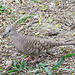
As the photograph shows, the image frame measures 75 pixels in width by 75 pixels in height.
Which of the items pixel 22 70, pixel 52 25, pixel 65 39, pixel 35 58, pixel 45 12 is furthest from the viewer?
pixel 45 12

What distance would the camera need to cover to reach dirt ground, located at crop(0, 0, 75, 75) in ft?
16.4

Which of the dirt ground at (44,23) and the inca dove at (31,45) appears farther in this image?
the dirt ground at (44,23)

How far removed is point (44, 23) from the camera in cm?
602

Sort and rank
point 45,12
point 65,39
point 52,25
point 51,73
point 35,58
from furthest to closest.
A: point 45,12
point 52,25
point 65,39
point 35,58
point 51,73

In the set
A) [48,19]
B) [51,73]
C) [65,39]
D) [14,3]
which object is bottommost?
[51,73]

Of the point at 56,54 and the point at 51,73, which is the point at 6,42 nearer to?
the point at 56,54

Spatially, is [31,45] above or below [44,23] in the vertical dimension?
below

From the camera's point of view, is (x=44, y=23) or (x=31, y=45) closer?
(x=31, y=45)

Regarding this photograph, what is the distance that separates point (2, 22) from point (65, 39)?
6.63 feet

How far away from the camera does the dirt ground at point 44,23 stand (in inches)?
196

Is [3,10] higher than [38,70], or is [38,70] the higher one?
[3,10]

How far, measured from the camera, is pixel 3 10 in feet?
21.5

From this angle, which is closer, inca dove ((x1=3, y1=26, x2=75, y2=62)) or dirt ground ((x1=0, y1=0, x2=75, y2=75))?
inca dove ((x1=3, y1=26, x2=75, y2=62))

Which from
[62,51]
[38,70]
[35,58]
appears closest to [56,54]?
A: [62,51]
